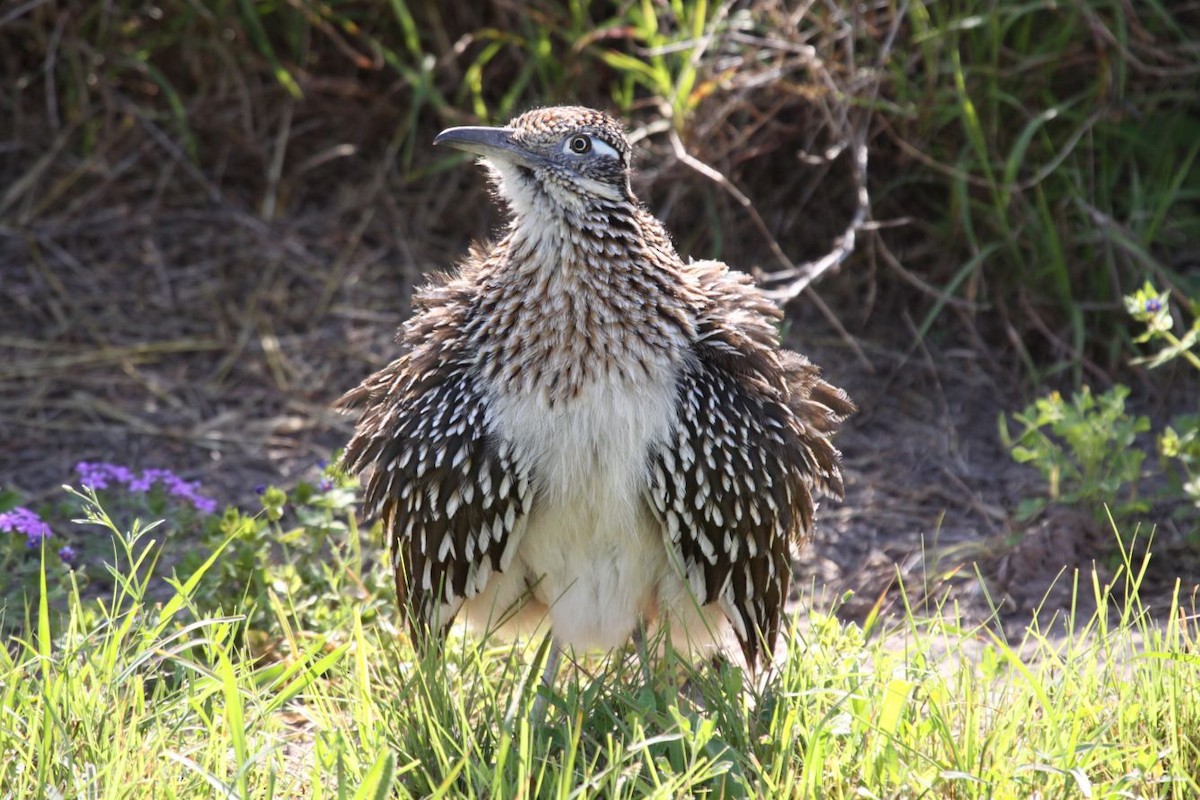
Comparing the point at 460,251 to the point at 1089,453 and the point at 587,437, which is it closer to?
the point at 1089,453

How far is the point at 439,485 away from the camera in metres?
3.35

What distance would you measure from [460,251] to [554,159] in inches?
97.4

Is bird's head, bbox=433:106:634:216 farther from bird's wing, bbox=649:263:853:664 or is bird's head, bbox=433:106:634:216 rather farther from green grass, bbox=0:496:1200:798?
green grass, bbox=0:496:1200:798

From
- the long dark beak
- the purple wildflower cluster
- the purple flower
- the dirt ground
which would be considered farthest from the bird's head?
the dirt ground

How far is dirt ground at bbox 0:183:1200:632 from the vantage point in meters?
4.39

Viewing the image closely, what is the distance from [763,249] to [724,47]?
812 mm

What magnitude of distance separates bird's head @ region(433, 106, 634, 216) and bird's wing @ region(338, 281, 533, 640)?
16.5 inches

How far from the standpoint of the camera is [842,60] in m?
5.27

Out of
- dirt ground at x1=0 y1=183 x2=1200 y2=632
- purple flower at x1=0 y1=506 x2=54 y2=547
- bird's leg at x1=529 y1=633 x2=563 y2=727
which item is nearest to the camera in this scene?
bird's leg at x1=529 y1=633 x2=563 y2=727

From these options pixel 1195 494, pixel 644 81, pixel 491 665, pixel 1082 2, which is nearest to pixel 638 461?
pixel 491 665

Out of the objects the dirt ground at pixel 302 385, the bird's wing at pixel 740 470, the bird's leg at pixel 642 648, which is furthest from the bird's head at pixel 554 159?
the dirt ground at pixel 302 385

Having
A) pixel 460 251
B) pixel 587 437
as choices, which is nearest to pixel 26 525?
pixel 587 437

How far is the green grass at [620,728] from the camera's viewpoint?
110 inches

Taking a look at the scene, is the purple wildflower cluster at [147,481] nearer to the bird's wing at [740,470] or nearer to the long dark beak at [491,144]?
the long dark beak at [491,144]
